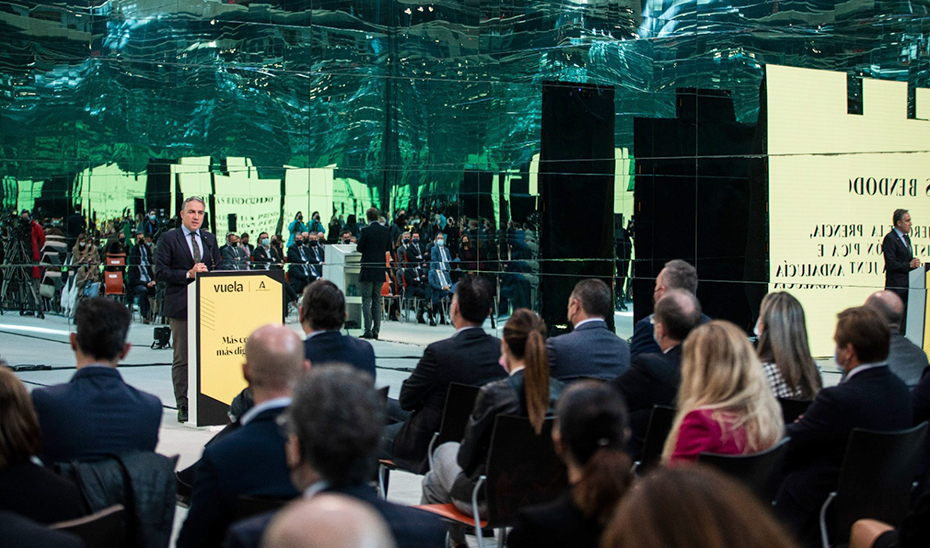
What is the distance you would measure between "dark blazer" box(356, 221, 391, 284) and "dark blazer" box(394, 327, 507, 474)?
21.6 ft

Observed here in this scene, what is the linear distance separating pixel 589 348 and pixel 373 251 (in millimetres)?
6876

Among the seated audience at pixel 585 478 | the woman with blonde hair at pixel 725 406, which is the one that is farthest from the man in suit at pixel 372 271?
the seated audience at pixel 585 478

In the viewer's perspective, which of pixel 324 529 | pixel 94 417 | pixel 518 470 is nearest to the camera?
pixel 324 529

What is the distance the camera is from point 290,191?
11.3 m

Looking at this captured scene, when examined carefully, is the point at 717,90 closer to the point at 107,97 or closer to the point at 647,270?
the point at 647,270

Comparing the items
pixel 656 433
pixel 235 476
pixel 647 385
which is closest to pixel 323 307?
pixel 647 385

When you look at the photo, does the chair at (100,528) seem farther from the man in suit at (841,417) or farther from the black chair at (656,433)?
the man in suit at (841,417)

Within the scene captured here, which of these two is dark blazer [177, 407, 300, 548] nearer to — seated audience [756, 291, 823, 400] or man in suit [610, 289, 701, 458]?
man in suit [610, 289, 701, 458]

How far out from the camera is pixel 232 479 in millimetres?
2443

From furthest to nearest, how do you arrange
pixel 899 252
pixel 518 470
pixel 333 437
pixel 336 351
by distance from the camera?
pixel 899 252, pixel 336 351, pixel 518 470, pixel 333 437

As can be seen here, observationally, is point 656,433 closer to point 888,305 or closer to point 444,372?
point 444,372

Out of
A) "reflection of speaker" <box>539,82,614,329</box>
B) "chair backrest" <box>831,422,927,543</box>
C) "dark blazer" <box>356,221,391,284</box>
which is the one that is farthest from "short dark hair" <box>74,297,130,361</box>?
"dark blazer" <box>356,221,391,284</box>

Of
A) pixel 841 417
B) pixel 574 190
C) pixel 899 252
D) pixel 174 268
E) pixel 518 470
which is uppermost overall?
pixel 574 190

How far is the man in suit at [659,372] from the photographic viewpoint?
151 inches
